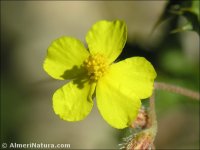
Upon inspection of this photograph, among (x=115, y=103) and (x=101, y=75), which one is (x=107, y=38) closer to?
(x=101, y=75)

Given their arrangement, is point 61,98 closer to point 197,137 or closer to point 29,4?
point 197,137

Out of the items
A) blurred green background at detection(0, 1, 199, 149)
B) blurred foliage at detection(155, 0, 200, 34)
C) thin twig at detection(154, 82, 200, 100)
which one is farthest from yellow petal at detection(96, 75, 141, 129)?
blurred green background at detection(0, 1, 199, 149)

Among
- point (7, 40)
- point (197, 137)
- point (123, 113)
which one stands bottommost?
point (197, 137)

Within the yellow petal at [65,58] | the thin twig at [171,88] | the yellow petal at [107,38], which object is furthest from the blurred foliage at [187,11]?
the yellow petal at [65,58]

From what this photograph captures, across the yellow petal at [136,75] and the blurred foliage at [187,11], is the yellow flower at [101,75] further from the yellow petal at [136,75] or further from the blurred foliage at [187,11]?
the blurred foliage at [187,11]

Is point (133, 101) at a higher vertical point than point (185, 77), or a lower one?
higher

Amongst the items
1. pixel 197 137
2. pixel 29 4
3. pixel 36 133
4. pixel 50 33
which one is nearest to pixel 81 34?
pixel 50 33

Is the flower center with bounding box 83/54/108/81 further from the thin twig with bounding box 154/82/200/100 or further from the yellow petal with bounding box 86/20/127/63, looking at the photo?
the thin twig with bounding box 154/82/200/100
